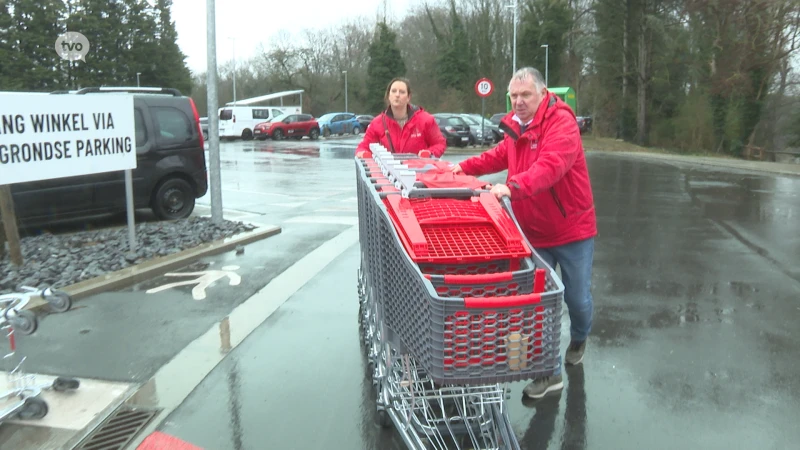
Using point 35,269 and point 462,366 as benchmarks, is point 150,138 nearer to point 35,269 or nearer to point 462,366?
point 35,269

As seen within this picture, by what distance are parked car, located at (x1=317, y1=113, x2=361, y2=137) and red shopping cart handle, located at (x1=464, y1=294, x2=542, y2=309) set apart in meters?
40.6

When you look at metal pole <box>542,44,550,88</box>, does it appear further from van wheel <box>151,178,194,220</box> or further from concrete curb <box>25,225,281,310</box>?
concrete curb <box>25,225,281,310</box>

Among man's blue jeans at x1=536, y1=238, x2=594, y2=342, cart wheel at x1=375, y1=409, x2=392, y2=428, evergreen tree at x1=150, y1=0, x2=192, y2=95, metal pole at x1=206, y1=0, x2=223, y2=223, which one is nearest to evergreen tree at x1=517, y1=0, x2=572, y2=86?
evergreen tree at x1=150, y1=0, x2=192, y2=95

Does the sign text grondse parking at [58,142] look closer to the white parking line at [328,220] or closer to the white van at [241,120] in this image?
the white parking line at [328,220]

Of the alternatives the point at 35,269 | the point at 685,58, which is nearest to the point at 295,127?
the point at 685,58

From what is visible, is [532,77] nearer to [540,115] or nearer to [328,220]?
[540,115]

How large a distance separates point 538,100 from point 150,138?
7375 millimetres

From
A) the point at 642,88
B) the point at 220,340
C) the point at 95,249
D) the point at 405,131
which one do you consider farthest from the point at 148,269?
the point at 642,88

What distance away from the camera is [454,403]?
12.0 ft

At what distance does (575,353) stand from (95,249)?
5.53 meters

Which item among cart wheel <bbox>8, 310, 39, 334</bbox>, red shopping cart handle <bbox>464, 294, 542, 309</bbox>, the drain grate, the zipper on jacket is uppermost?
the zipper on jacket

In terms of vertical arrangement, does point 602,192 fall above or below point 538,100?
below

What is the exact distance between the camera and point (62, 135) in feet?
21.1

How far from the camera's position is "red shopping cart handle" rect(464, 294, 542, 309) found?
2.71 m
